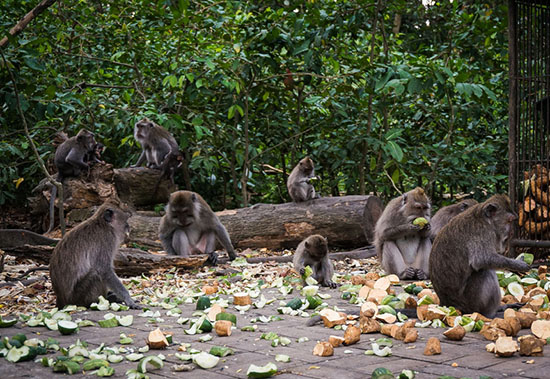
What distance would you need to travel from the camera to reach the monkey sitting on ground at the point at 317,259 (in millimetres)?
7555

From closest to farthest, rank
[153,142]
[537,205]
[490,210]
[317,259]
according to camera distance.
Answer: [490,210] → [317,259] → [537,205] → [153,142]

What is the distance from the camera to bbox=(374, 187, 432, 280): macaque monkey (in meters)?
8.06

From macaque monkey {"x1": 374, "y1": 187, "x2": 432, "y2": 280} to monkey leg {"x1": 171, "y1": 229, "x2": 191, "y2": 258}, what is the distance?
9.60ft

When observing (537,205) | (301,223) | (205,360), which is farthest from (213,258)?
(205,360)

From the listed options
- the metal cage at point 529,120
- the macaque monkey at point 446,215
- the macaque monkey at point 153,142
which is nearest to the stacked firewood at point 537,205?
the metal cage at point 529,120

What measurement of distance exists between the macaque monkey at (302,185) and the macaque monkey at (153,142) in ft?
9.40

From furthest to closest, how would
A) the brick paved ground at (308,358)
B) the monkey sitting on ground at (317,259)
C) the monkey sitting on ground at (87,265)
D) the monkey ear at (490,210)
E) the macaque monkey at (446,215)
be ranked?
the macaque monkey at (446,215), the monkey sitting on ground at (317,259), the monkey sitting on ground at (87,265), the monkey ear at (490,210), the brick paved ground at (308,358)

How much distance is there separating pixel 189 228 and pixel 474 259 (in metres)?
5.21

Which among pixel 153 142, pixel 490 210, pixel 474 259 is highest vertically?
pixel 153 142

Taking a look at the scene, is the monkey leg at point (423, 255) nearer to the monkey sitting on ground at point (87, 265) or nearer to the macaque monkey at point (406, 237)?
the macaque monkey at point (406, 237)

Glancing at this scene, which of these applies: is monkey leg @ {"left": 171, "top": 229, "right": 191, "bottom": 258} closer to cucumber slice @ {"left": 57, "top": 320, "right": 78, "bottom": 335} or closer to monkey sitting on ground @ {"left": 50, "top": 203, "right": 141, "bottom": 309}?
monkey sitting on ground @ {"left": 50, "top": 203, "right": 141, "bottom": 309}

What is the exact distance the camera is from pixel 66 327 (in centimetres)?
520

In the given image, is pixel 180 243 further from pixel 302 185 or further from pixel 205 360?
pixel 205 360

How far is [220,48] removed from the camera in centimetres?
1220
